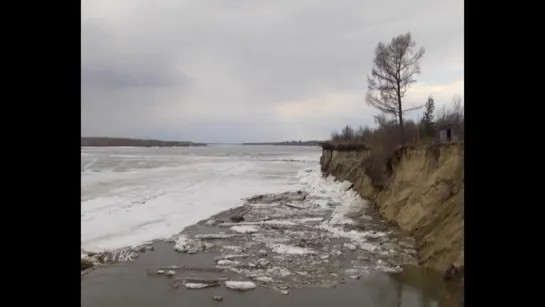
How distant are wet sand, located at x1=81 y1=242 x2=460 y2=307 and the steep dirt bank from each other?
2.37 feet

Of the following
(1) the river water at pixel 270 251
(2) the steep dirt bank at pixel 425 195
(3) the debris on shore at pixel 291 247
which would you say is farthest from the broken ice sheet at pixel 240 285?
(2) the steep dirt bank at pixel 425 195

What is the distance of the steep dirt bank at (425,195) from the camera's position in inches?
352

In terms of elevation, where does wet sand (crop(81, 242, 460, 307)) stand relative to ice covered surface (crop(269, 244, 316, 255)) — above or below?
below

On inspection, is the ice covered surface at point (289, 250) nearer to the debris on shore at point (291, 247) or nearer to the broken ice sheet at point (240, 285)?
the debris on shore at point (291, 247)

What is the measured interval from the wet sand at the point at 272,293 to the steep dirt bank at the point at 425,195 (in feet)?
2.37

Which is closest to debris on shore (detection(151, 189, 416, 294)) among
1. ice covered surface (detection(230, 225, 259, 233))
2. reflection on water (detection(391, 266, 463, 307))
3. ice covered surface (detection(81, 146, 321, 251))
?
ice covered surface (detection(230, 225, 259, 233))

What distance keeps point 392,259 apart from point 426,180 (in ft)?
16.6

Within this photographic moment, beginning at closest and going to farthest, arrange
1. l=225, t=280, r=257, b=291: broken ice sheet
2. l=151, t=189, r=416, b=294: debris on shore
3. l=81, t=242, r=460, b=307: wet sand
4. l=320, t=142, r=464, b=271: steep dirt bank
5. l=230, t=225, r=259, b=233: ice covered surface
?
1. l=81, t=242, r=460, b=307: wet sand
2. l=225, t=280, r=257, b=291: broken ice sheet
3. l=151, t=189, r=416, b=294: debris on shore
4. l=320, t=142, r=464, b=271: steep dirt bank
5. l=230, t=225, r=259, b=233: ice covered surface

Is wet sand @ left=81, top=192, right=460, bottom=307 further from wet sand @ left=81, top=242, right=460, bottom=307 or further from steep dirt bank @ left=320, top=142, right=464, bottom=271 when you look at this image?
steep dirt bank @ left=320, top=142, right=464, bottom=271

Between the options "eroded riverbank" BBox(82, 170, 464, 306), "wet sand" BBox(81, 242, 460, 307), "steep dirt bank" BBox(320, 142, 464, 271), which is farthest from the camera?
"steep dirt bank" BBox(320, 142, 464, 271)

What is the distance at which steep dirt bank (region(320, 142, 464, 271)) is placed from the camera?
8.95 metres

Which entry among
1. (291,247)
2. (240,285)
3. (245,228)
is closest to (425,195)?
(291,247)

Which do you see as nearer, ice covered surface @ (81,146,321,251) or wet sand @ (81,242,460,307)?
wet sand @ (81,242,460,307)

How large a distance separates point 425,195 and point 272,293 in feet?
22.3
